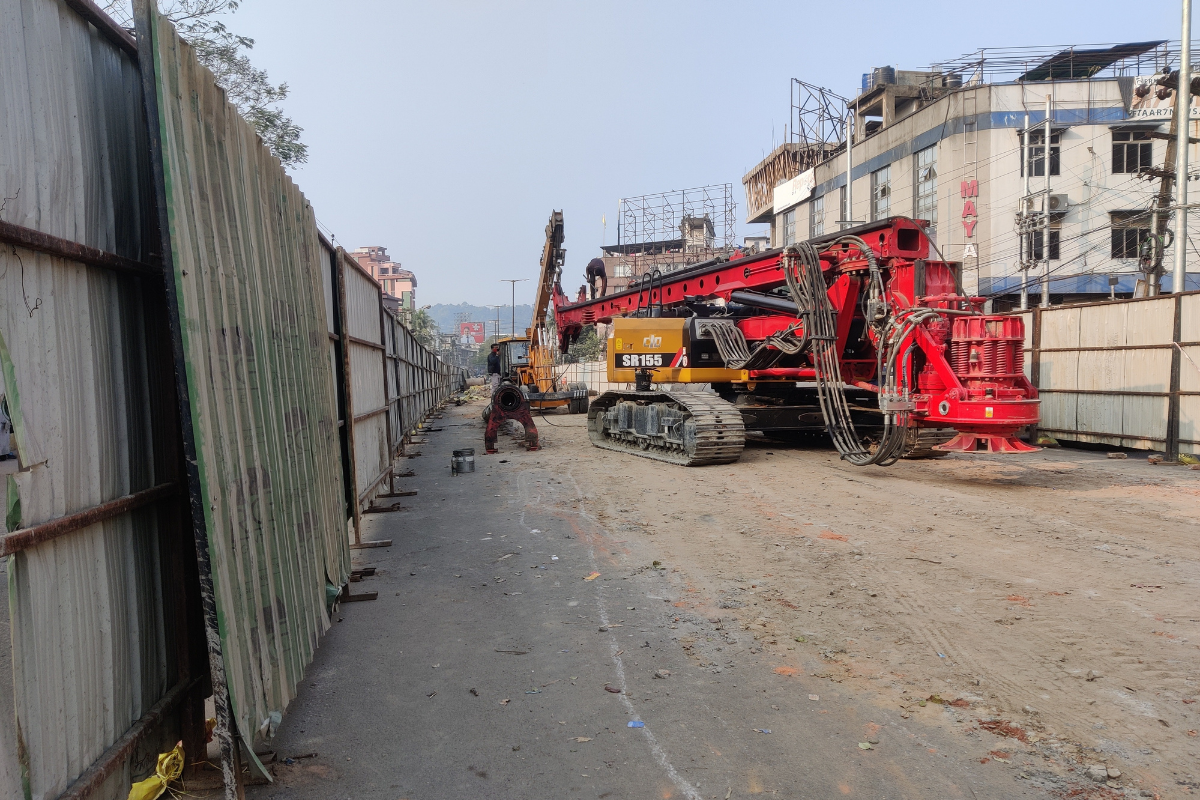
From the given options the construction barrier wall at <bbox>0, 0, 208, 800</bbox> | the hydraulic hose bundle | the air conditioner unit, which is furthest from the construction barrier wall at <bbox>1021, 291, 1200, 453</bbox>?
the air conditioner unit

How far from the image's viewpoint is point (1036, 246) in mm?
26922

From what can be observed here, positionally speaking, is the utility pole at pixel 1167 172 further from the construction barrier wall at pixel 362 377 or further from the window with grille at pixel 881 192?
the construction barrier wall at pixel 362 377

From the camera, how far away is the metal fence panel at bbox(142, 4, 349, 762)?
268 centimetres

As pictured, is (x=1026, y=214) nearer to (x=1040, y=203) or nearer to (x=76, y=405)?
(x=1040, y=203)

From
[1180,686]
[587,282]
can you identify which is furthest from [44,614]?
[587,282]

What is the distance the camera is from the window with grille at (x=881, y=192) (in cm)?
3168

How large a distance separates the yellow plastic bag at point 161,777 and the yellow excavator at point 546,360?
17.1 meters

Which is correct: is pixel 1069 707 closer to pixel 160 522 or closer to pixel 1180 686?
pixel 1180 686

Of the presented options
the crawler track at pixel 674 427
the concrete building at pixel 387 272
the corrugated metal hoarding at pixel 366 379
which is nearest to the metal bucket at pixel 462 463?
the corrugated metal hoarding at pixel 366 379

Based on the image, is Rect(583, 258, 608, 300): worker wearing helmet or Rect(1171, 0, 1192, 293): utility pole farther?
Rect(583, 258, 608, 300): worker wearing helmet

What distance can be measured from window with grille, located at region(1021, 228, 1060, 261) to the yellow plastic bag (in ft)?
95.0

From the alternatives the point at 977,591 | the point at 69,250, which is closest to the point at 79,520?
the point at 69,250

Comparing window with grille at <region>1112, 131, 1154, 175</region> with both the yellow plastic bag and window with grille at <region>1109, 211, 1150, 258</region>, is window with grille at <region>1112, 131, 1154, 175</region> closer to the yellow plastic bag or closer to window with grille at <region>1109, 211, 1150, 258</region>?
window with grille at <region>1109, 211, 1150, 258</region>

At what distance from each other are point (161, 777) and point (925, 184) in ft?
104
